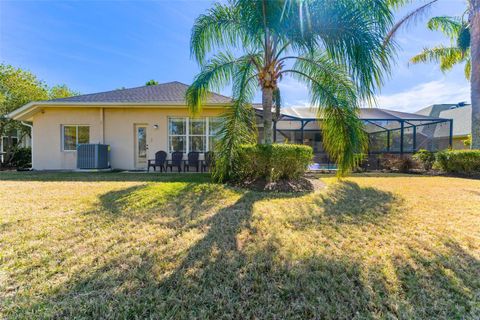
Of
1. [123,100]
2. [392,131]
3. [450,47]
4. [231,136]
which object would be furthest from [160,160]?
[450,47]

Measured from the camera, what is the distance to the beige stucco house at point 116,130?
1149 cm

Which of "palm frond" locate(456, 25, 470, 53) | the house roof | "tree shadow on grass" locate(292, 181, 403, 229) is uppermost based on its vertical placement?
"palm frond" locate(456, 25, 470, 53)

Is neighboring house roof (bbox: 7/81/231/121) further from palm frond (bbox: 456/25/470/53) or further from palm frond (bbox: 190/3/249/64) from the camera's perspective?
palm frond (bbox: 456/25/470/53)

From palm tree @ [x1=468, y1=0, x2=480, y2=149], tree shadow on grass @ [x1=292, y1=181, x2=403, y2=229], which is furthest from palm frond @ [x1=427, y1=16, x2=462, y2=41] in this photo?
tree shadow on grass @ [x1=292, y1=181, x2=403, y2=229]

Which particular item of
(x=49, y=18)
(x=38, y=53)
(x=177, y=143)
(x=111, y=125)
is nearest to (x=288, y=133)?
(x=177, y=143)

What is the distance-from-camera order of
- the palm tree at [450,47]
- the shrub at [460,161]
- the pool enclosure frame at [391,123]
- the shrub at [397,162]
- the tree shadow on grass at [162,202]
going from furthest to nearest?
1. the pool enclosure frame at [391,123]
2. the shrub at [397,162]
3. the palm tree at [450,47]
4. the shrub at [460,161]
5. the tree shadow on grass at [162,202]

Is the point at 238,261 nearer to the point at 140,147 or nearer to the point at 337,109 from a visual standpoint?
the point at 337,109

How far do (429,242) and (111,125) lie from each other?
13038 millimetres

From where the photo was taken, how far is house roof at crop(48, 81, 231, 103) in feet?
36.6

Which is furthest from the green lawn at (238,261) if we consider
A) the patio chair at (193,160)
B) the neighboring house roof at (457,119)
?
the neighboring house roof at (457,119)

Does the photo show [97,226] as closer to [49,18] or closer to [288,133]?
[288,133]

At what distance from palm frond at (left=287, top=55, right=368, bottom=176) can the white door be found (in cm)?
878

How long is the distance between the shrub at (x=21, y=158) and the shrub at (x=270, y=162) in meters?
16.2

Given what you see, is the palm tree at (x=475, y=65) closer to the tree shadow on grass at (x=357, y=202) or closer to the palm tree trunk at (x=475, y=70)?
the palm tree trunk at (x=475, y=70)
